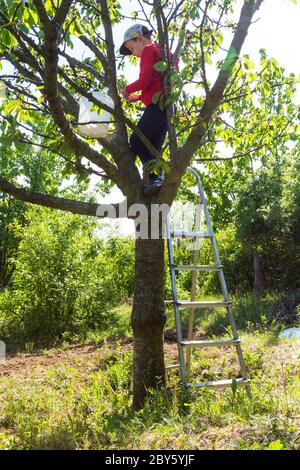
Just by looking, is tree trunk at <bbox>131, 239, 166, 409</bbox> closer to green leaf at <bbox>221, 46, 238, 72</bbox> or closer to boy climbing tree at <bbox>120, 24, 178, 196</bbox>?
boy climbing tree at <bbox>120, 24, 178, 196</bbox>

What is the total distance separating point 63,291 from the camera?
7.29 meters

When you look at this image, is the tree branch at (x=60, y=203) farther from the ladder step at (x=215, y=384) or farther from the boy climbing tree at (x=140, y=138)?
the ladder step at (x=215, y=384)

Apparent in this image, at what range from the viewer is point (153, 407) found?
317cm

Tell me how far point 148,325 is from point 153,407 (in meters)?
0.60

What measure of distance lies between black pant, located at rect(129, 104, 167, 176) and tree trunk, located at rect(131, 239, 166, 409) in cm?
83

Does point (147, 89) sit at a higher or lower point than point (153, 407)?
higher

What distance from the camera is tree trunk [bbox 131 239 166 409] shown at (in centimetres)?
343

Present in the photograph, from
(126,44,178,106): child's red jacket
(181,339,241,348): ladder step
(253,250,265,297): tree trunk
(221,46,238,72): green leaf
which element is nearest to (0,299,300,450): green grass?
(181,339,241,348): ladder step

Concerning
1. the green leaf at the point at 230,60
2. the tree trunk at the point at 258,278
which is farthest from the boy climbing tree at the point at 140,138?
the tree trunk at the point at 258,278

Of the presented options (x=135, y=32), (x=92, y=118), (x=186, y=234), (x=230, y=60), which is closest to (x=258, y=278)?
(x=186, y=234)

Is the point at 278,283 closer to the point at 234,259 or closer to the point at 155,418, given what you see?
the point at 234,259

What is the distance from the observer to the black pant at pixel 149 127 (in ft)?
12.1

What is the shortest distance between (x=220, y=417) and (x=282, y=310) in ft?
14.7

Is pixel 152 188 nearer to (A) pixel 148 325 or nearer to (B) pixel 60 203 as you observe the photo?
(B) pixel 60 203
